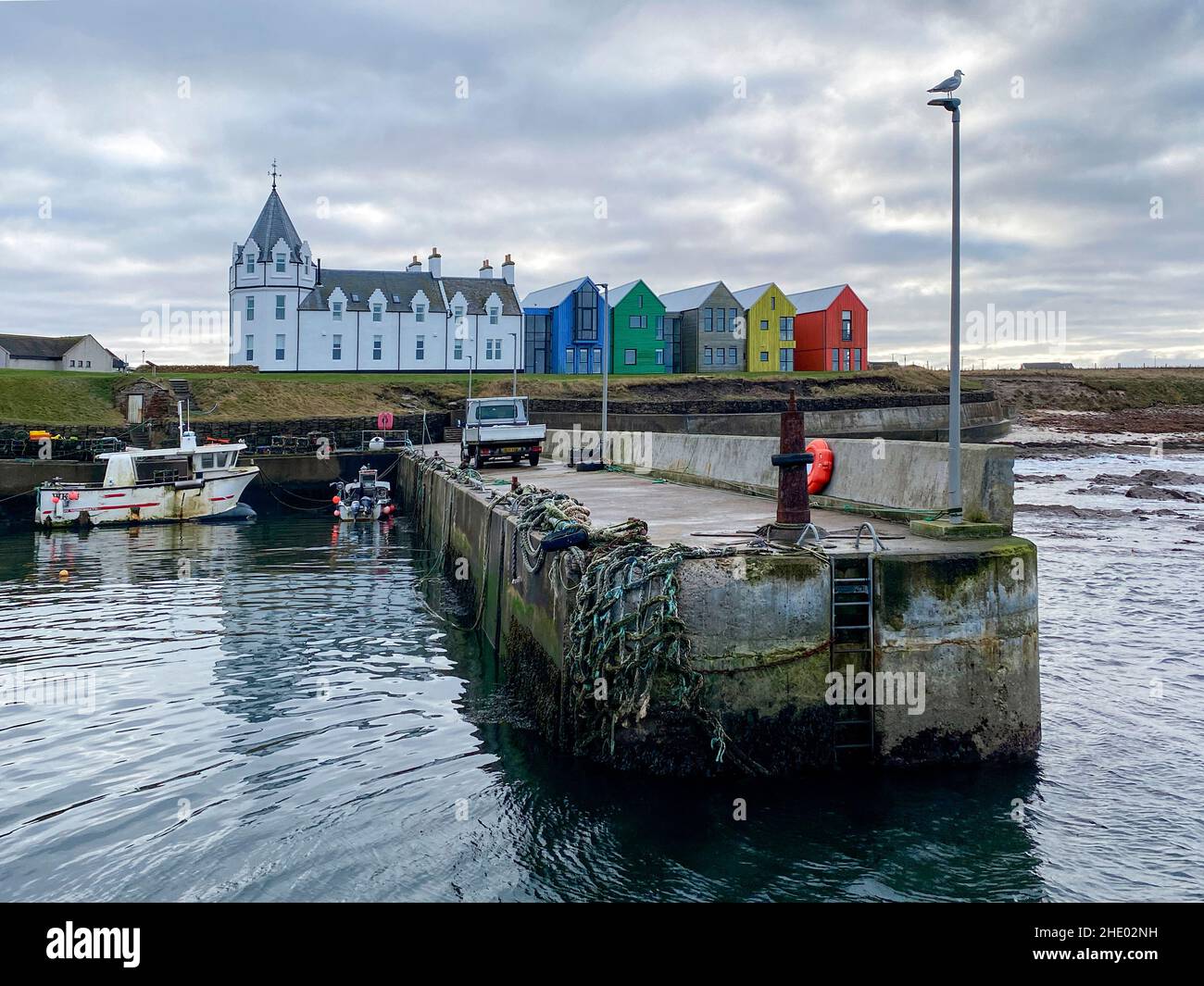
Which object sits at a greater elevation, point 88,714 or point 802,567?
point 802,567

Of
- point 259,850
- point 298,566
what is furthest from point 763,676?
point 298,566

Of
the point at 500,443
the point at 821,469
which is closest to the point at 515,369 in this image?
the point at 500,443

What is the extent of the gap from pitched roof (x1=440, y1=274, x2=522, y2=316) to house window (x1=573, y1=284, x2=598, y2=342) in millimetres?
4239

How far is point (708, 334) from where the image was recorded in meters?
75.6

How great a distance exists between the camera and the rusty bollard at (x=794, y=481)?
987cm

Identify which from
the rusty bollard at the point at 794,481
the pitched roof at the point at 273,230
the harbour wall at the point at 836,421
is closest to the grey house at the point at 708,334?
the harbour wall at the point at 836,421

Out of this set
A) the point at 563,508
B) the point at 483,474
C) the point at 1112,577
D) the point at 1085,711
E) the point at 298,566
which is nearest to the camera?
the point at 1085,711

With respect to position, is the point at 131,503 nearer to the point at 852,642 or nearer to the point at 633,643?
the point at 633,643

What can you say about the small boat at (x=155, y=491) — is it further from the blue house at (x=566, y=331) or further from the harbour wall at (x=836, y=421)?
the blue house at (x=566, y=331)

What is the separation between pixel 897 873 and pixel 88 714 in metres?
9.25

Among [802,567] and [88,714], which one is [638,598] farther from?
[88,714]

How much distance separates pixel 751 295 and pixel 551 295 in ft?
52.4
